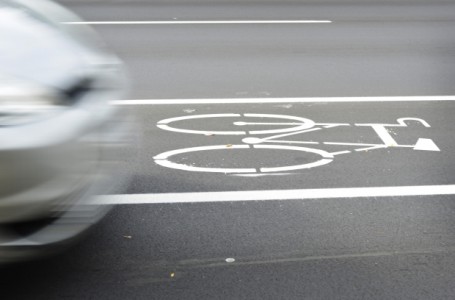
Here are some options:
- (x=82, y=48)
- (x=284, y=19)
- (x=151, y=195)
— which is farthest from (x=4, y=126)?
(x=284, y=19)

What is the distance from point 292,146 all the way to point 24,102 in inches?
116

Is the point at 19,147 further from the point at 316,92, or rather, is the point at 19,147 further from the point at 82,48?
the point at 316,92

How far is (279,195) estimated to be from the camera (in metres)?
5.59

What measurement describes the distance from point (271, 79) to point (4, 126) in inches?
211

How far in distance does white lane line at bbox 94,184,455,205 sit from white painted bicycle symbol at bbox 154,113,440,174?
1.49 feet

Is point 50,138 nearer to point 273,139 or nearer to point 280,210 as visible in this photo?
point 280,210

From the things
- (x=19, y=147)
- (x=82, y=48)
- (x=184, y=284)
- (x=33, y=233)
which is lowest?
(x=184, y=284)

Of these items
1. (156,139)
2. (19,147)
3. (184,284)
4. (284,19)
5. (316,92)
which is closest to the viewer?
(19,147)

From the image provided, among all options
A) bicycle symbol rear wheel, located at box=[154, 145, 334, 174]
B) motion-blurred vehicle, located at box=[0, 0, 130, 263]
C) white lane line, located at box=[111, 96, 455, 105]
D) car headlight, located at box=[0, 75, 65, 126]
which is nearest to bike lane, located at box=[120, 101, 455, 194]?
bicycle symbol rear wheel, located at box=[154, 145, 334, 174]

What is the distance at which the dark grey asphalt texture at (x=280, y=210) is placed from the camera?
4375 millimetres

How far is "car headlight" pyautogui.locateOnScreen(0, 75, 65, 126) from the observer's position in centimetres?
402

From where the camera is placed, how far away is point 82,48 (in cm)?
500

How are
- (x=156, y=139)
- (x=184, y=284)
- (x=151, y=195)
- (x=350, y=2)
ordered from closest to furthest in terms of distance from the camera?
(x=184, y=284)
(x=151, y=195)
(x=156, y=139)
(x=350, y=2)

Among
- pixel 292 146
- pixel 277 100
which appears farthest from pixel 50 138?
pixel 277 100
